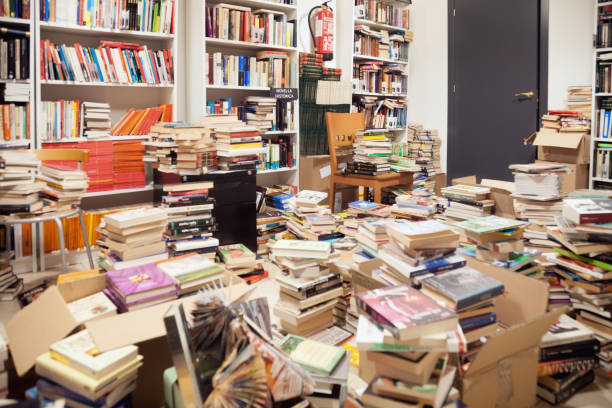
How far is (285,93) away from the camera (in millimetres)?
4609

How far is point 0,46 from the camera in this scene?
320 centimetres

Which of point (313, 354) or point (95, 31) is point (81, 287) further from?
point (95, 31)

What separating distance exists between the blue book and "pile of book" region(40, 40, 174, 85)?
3.08 metres

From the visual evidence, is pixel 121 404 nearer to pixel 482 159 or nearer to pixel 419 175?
pixel 419 175

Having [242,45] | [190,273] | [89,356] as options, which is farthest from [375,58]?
[89,356]

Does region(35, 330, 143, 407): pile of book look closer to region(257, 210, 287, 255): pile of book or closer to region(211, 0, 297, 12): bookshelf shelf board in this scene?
region(257, 210, 287, 255): pile of book

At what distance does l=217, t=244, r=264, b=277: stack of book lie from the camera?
133 inches

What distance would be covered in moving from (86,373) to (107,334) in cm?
19

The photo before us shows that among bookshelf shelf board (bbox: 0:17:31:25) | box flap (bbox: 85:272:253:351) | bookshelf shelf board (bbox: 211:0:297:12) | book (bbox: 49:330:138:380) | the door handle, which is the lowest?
book (bbox: 49:330:138:380)

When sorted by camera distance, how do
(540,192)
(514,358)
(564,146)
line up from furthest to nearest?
(564,146), (540,192), (514,358)

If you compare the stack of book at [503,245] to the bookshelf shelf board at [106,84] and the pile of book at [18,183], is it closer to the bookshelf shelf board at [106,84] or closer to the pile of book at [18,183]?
the pile of book at [18,183]

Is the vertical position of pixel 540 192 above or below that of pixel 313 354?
above

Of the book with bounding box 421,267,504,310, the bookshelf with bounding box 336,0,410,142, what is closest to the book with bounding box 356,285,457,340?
the book with bounding box 421,267,504,310

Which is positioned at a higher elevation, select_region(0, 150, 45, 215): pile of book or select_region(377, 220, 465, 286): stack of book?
select_region(0, 150, 45, 215): pile of book
